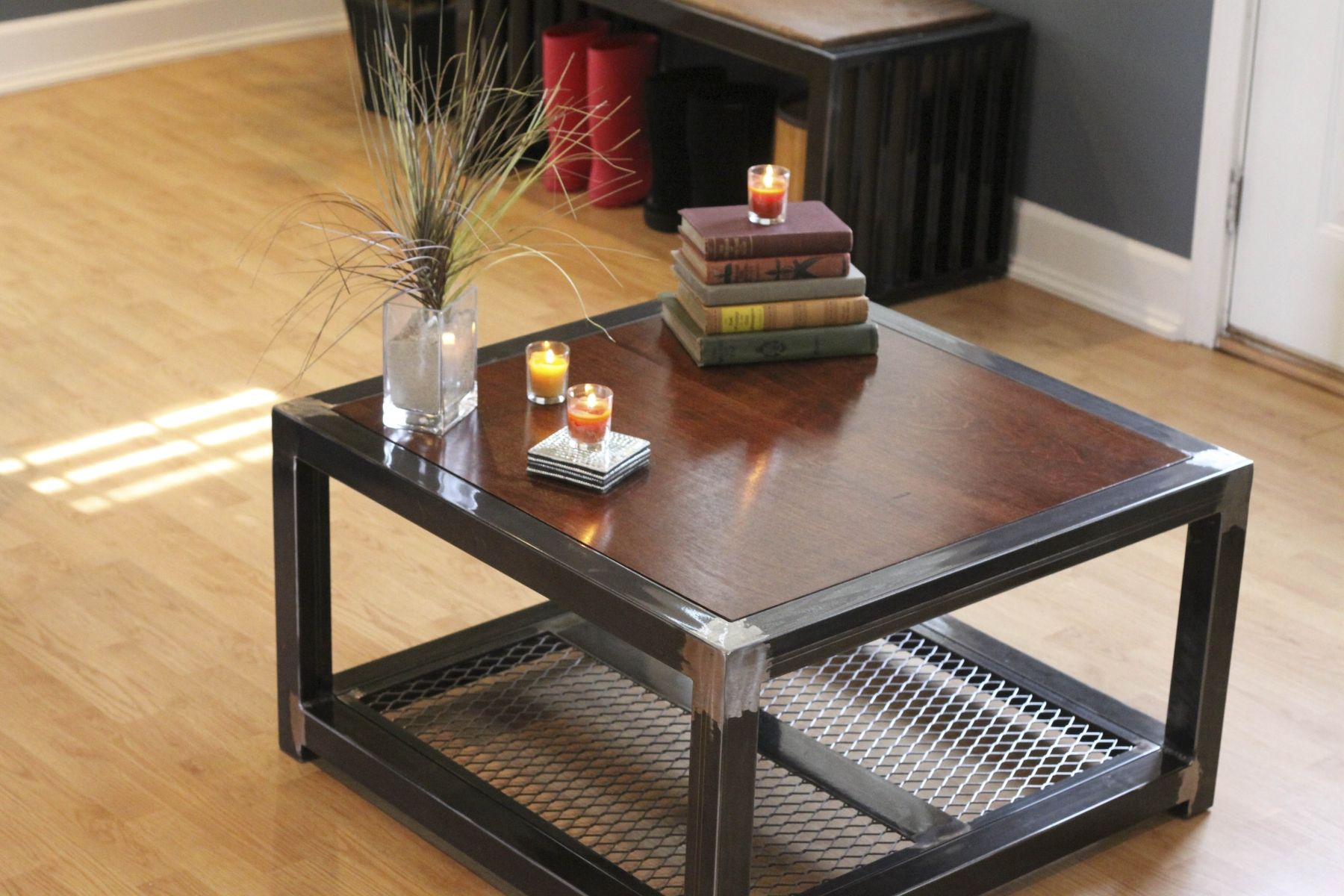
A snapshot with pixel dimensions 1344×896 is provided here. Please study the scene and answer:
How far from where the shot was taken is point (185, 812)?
2.19 metres

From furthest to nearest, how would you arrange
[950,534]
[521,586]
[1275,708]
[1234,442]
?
[1234,442]
[521,586]
[1275,708]
[950,534]

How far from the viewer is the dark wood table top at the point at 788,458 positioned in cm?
187

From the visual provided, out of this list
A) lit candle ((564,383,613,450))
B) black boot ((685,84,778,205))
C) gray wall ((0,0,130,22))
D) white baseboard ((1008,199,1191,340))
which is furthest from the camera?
gray wall ((0,0,130,22))

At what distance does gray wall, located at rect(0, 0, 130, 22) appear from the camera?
5031 millimetres

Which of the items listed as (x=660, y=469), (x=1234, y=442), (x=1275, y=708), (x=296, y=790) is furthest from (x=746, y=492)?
(x=1234, y=442)

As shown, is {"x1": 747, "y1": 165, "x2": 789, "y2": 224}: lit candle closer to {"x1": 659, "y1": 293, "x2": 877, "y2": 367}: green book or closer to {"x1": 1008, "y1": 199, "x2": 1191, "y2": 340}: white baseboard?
{"x1": 659, "y1": 293, "x2": 877, "y2": 367}: green book

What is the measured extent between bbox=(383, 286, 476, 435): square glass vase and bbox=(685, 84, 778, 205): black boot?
6.70 ft

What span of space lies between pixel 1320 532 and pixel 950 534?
1253mm

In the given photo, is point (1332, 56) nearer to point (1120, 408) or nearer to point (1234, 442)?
point (1234, 442)

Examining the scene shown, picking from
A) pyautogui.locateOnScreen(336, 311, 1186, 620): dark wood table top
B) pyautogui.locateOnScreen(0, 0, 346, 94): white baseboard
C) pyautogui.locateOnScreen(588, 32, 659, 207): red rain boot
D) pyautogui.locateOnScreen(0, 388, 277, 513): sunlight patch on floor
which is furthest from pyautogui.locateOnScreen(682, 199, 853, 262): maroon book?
pyautogui.locateOnScreen(0, 0, 346, 94): white baseboard

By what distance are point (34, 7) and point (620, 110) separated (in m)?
1.82

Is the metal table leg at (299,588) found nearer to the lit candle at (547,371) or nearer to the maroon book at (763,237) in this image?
the lit candle at (547,371)

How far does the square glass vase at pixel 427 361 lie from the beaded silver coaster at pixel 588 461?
133 millimetres

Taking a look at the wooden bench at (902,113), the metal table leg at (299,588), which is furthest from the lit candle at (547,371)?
the wooden bench at (902,113)
